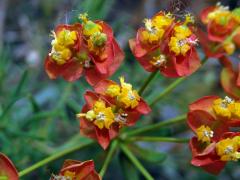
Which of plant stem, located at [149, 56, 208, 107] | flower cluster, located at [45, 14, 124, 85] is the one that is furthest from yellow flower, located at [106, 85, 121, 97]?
plant stem, located at [149, 56, 208, 107]

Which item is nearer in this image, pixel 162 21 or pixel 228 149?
pixel 228 149

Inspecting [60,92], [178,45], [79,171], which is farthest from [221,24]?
[60,92]

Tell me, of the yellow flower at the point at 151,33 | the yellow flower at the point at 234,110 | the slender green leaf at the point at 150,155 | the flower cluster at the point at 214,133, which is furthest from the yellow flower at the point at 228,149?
the slender green leaf at the point at 150,155

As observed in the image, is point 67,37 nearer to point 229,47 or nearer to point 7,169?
point 7,169

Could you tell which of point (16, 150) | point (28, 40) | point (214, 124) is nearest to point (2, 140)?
point (16, 150)

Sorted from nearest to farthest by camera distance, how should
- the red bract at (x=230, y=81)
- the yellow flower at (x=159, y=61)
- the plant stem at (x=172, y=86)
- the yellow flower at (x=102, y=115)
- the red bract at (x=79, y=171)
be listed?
1. the red bract at (x=79, y=171)
2. the yellow flower at (x=102, y=115)
3. the yellow flower at (x=159, y=61)
4. the red bract at (x=230, y=81)
5. the plant stem at (x=172, y=86)

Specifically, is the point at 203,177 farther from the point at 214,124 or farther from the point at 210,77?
the point at 214,124

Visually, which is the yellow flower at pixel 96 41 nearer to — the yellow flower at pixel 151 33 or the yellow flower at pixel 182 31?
the yellow flower at pixel 151 33

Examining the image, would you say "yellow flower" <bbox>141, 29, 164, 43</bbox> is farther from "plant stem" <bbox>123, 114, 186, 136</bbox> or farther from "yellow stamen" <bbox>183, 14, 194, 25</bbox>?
"plant stem" <bbox>123, 114, 186, 136</bbox>
